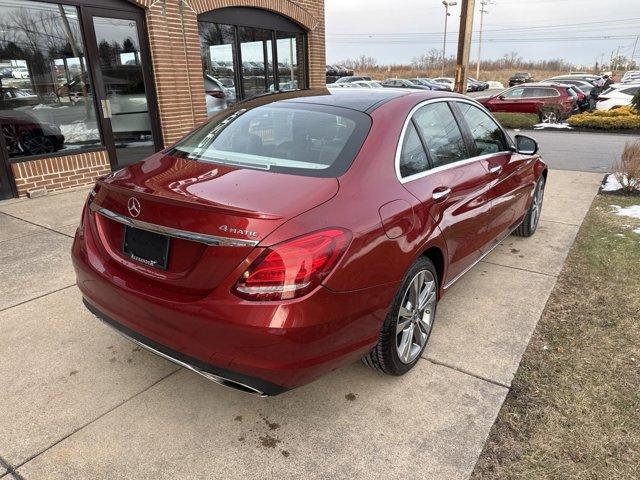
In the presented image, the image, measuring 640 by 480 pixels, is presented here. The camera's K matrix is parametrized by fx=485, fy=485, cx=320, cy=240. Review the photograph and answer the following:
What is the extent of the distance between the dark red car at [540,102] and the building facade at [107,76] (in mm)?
12628

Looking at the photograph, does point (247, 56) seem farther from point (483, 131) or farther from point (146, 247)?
point (146, 247)

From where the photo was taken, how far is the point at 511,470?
2.20 m

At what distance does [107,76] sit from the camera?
7359mm

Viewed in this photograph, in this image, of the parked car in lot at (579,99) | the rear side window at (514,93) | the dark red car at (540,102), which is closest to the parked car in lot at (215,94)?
the dark red car at (540,102)

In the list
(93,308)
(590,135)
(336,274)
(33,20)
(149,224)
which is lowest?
(590,135)

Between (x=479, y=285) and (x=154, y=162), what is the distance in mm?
2746

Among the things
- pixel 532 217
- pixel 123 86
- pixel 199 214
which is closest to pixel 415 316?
pixel 199 214

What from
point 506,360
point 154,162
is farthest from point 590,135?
point 154,162

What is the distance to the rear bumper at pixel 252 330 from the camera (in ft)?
6.48

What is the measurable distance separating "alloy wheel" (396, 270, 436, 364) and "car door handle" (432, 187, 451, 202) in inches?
17.1

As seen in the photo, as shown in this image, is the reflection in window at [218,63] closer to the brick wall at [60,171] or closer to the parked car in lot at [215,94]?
the parked car in lot at [215,94]

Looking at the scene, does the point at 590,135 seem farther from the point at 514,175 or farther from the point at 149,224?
the point at 149,224

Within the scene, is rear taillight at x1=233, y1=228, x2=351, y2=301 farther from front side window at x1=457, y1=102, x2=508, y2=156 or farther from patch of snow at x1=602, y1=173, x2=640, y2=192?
patch of snow at x1=602, y1=173, x2=640, y2=192

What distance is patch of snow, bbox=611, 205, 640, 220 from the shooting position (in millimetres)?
5995
